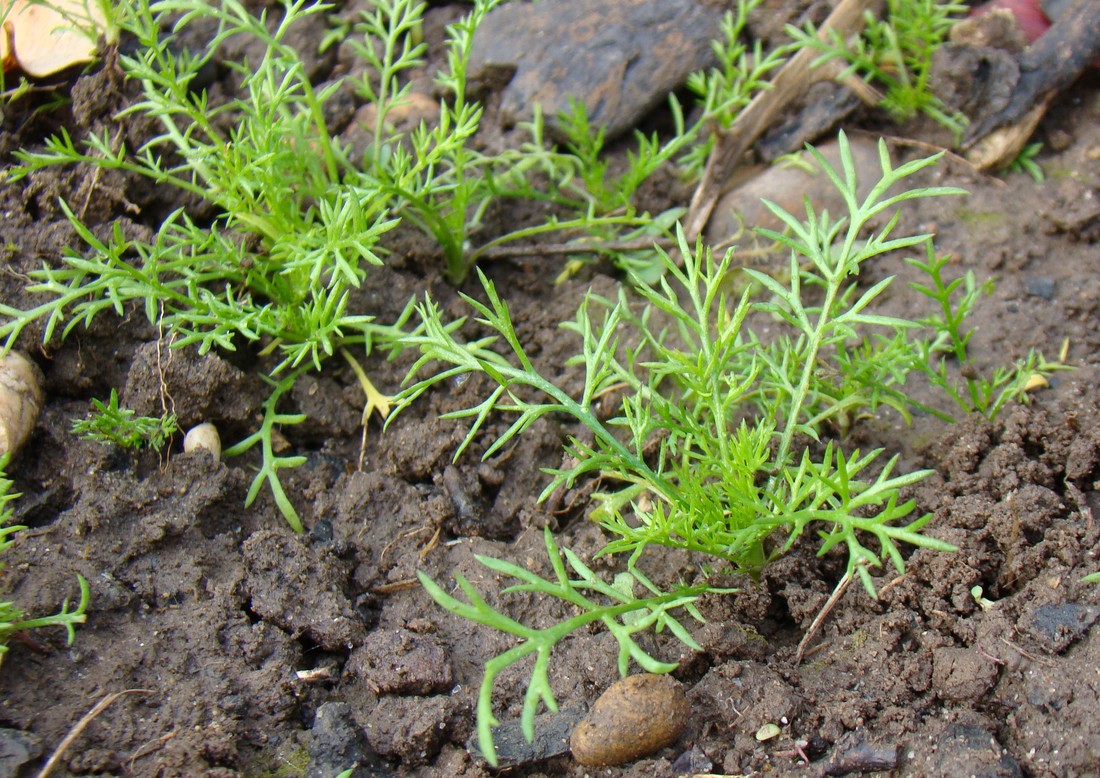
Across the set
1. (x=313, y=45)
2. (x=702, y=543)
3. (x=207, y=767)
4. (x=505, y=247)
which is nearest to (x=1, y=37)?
(x=313, y=45)

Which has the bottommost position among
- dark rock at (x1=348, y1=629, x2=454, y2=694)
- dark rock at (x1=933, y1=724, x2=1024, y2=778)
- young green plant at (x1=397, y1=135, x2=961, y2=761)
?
dark rock at (x1=933, y1=724, x2=1024, y2=778)

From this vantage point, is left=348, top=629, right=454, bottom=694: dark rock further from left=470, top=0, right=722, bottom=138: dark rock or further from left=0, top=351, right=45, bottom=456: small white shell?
left=470, top=0, right=722, bottom=138: dark rock

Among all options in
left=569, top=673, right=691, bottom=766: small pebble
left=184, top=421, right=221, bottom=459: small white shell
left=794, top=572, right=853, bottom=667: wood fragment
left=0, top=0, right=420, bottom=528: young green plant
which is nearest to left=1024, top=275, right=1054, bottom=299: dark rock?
left=794, top=572, right=853, bottom=667: wood fragment

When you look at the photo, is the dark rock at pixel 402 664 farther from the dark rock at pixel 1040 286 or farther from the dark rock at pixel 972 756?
the dark rock at pixel 1040 286

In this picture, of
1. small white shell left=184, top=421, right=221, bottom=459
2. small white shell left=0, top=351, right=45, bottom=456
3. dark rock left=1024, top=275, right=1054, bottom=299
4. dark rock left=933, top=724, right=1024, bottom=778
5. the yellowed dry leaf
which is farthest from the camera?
the yellowed dry leaf

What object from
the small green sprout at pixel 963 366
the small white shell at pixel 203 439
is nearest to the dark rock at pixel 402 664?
the small white shell at pixel 203 439

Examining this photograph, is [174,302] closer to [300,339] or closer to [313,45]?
[300,339]
